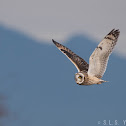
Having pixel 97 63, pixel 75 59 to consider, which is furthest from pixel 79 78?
pixel 75 59

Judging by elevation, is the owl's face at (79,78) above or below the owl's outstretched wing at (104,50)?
below

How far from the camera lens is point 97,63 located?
14.8 m

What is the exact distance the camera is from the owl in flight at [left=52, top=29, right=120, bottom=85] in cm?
1456

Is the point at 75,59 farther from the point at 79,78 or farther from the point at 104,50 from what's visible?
the point at 104,50

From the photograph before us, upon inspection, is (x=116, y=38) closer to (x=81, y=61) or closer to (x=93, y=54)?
(x=93, y=54)

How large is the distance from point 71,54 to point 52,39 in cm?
142

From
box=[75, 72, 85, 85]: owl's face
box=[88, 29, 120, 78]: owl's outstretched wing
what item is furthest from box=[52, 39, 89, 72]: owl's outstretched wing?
box=[88, 29, 120, 78]: owl's outstretched wing

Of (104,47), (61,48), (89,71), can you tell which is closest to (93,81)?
(89,71)

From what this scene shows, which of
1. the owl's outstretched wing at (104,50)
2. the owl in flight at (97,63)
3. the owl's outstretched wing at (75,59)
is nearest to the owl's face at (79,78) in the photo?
the owl in flight at (97,63)

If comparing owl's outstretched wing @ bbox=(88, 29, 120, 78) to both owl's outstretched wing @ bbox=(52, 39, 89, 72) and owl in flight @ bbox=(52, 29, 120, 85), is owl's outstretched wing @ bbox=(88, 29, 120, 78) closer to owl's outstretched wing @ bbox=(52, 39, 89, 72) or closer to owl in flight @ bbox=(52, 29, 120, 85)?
owl in flight @ bbox=(52, 29, 120, 85)

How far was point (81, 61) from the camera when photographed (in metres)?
16.5

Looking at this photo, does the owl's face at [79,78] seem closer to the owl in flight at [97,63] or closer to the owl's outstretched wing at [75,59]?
the owl in flight at [97,63]

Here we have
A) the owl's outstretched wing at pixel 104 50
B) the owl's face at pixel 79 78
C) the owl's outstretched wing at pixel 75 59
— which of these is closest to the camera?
the owl's outstretched wing at pixel 104 50

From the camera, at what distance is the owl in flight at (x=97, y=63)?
14562 mm
